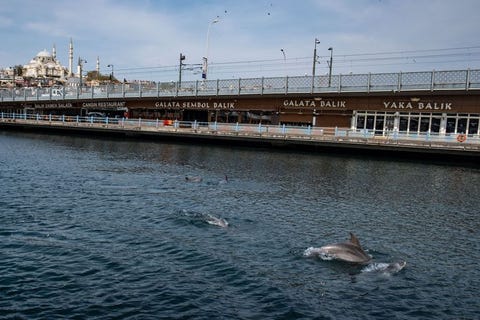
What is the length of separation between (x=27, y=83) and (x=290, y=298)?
16244 centimetres

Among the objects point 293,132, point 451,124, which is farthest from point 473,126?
point 293,132

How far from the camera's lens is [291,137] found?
4859 cm

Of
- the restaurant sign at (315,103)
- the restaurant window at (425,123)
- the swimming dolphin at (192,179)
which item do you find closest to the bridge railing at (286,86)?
the restaurant sign at (315,103)

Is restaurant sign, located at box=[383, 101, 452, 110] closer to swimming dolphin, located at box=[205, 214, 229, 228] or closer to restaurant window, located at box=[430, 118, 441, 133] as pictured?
restaurant window, located at box=[430, 118, 441, 133]

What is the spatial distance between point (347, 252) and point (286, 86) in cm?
4364

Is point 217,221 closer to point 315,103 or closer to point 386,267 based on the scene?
point 386,267

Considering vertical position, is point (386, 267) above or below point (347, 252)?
below

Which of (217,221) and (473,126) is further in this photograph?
(473,126)

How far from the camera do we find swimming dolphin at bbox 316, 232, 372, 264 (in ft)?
44.4

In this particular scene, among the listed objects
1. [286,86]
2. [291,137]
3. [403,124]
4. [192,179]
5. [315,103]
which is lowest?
[192,179]

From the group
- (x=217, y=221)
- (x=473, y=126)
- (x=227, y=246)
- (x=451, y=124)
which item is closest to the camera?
(x=227, y=246)

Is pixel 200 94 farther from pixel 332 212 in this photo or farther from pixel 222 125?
pixel 332 212

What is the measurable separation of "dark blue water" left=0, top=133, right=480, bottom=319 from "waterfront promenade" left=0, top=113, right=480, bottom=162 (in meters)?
12.7

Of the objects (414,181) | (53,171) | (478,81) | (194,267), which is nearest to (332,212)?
(194,267)
